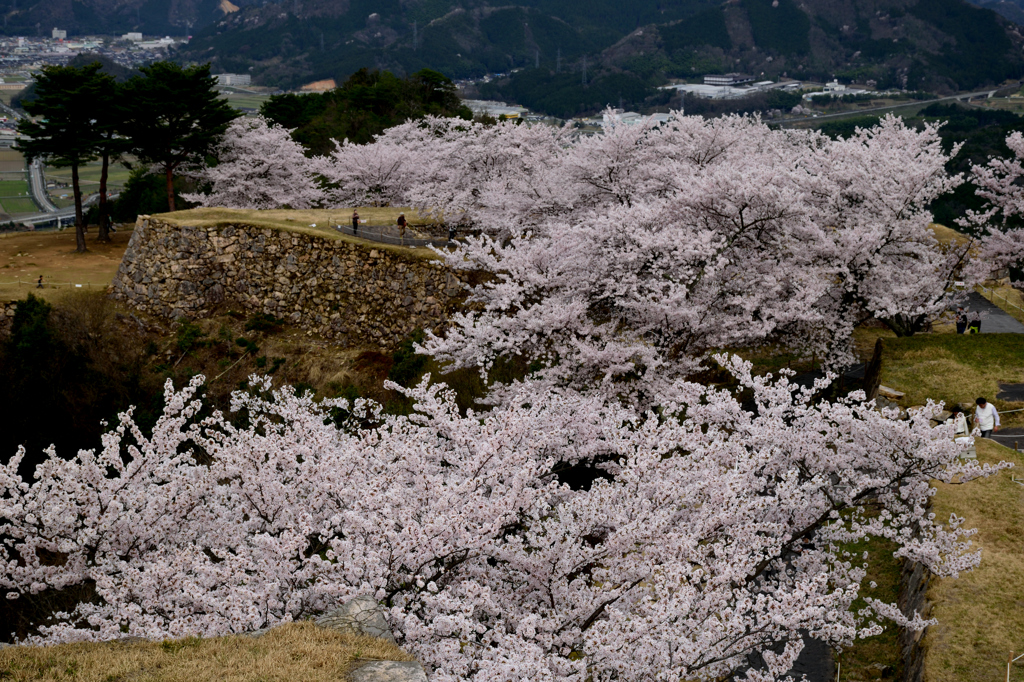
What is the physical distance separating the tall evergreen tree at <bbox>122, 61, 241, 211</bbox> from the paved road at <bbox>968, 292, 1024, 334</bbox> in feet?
89.3

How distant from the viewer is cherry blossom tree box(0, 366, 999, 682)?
718cm

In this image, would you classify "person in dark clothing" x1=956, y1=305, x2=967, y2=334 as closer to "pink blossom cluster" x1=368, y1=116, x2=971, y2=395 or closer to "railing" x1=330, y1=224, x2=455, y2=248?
"pink blossom cluster" x1=368, y1=116, x2=971, y2=395

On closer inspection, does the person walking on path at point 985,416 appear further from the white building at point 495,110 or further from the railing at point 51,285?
the white building at point 495,110

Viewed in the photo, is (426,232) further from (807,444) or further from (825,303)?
(807,444)

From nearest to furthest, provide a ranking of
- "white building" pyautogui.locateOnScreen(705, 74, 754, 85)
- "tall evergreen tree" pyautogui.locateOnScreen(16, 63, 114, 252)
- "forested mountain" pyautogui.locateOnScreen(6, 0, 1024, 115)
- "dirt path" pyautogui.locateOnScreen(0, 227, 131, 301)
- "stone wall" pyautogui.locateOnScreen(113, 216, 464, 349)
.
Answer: "stone wall" pyautogui.locateOnScreen(113, 216, 464, 349) < "dirt path" pyautogui.locateOnScreen(0, 227, 131, 301) < "tall evergreen tree" pyautogui.locateOnScreen(16, 63, 114, 252) < "forested mountain" pyautogui.locateOnScreen(6, 0, 1024, 115) < "white building" pyautogui.locateOnScreen(705, 74, 754, 85)

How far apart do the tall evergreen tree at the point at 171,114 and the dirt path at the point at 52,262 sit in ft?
12.1

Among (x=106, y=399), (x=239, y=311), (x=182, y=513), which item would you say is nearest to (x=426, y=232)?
(x=239, y=311)

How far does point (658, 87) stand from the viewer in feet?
479

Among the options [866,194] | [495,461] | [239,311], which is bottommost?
[239,311]

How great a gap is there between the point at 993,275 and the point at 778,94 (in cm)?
11816

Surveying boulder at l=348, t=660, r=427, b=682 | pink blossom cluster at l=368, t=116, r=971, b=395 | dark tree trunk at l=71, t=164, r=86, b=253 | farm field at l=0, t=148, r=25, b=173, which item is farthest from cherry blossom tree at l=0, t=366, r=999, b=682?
farm field at l=0, t=148, r=25, b=173

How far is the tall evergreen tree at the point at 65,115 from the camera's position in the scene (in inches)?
1051

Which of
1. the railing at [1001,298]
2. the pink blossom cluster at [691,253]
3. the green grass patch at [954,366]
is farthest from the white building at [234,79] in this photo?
the green grass patch at [954,366]

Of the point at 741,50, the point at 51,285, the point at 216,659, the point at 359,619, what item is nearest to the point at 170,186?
the point at 51,285
